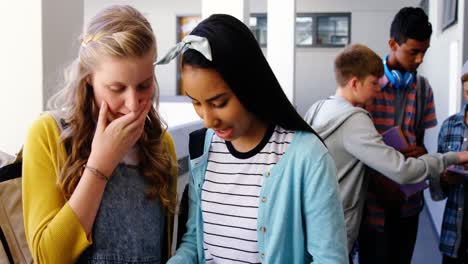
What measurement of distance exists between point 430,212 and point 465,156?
307cm

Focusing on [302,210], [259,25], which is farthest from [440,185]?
[259,25]

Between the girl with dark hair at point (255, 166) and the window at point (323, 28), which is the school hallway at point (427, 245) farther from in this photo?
the window at point (323, 28)

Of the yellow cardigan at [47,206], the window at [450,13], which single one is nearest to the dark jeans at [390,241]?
the yellow cardigan at [47,206]

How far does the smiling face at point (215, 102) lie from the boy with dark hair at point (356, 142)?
0.92 meters

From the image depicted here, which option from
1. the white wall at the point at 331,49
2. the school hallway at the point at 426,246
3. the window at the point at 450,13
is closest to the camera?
the window at the point at 450,13

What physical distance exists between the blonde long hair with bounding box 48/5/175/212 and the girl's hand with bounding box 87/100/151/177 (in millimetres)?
46

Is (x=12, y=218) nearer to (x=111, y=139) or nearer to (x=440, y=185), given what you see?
(x=111, y=139)

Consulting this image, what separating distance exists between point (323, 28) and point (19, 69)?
8.55 meters

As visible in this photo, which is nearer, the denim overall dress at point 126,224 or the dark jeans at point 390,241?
the denim overall dress at point 126,224

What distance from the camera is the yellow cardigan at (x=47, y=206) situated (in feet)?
3.44

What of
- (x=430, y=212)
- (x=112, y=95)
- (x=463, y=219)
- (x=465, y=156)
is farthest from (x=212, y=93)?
(x=430, y=212)

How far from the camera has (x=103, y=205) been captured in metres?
1.17

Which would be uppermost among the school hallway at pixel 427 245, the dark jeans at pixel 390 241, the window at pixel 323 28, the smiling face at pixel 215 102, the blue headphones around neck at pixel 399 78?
the window at pixel 323 28

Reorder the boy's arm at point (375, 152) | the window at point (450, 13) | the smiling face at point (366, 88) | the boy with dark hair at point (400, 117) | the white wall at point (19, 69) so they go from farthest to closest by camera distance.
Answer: the window at point (450, 13) → the boy with dark hair at point (400, 117) → the smiling face at point (366, 88) → the boy's arm at point (375, 152) → the white wall at point (19, 69)
